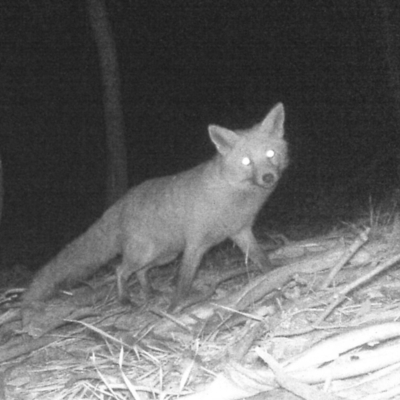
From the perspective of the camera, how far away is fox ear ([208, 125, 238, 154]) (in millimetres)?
6625

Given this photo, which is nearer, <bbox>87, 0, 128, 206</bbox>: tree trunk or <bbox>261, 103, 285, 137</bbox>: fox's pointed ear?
<bbox>261, 103, 285, 137</bbox>: fox's pointed ear

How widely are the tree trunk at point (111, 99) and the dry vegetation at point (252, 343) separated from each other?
4.71 m

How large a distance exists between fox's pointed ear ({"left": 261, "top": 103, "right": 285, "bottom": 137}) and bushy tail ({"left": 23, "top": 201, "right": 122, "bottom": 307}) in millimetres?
1655

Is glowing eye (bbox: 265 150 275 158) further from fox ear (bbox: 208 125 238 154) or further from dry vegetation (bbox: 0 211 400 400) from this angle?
dry vegetation (bbox: 0 211 400 400)

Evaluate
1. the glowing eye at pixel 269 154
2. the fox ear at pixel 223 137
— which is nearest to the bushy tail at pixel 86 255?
the fox ear at pixel 223 137

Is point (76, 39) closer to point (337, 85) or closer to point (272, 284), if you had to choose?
point (337, 85)

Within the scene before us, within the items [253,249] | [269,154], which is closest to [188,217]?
[253,249]

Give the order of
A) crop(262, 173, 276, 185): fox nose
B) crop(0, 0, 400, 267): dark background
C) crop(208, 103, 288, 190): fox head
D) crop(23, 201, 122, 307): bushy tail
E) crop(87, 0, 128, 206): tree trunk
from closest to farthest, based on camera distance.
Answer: crop(262, 173, 276, 185): fox nose → crop(208, 103, 288, 190): fox head → crop(23, 201, 122, 307): bushy tail → crop(87, 0, 128, 206): tree trunk → crop(0, 0, 400, 267): dark background

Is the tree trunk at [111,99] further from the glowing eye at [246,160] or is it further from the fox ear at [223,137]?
the glowing eye at [246,160]

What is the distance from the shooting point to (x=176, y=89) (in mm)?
17297

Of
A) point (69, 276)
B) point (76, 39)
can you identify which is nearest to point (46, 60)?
point (76, 39)

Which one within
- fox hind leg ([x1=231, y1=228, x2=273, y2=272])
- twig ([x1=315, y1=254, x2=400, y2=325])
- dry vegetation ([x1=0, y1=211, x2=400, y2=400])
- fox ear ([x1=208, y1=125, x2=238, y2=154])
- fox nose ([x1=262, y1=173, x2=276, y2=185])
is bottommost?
fox hind leg ([x1=231, y1=228, x2=273, y2=272])

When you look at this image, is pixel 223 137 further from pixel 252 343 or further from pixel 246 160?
pixel 252 343

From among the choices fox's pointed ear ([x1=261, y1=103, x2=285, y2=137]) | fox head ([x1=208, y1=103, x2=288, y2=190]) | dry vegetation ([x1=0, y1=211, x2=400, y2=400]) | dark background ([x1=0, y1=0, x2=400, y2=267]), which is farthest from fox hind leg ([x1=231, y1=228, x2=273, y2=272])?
dark background ([x1=0, y1=0, x2=400, y2=267])
